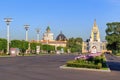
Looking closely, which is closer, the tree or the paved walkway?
the paved walkway

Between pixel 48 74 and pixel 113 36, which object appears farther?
pixel 113 36

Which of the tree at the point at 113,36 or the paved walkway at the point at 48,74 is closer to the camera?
the paved walkway at the point at 48,74

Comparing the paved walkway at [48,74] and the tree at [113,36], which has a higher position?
the tree at [113,36]

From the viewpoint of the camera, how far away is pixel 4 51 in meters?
111

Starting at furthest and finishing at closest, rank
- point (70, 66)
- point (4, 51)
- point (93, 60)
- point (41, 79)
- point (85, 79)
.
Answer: point (4, 51) < point (93, 60) < point (70, 66) < point (85, 79) < point (41, 79)

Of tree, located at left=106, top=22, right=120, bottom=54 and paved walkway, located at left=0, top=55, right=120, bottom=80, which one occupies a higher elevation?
tree, located at left=106, top=22, right=120, bottom=54

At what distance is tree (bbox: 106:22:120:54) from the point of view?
134625 mm

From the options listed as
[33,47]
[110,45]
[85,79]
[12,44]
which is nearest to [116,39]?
[110,45]

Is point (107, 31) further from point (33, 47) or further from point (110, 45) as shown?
point (33, 47)

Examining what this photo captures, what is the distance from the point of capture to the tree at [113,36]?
13462 cm

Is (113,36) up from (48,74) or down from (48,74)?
up

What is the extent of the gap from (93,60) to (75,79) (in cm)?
1737

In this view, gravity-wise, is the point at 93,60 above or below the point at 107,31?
below

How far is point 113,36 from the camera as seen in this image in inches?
5344
